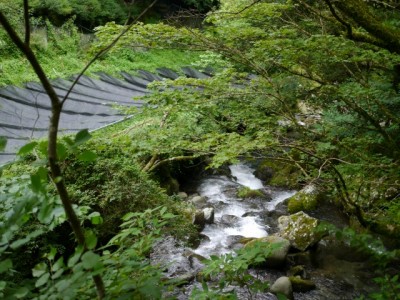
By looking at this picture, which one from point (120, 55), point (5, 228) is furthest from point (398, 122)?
point (120, 55)

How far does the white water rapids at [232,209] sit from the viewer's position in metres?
6.07

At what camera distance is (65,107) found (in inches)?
317

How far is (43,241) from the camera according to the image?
3883 millimetres

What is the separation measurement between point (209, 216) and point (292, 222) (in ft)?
5.49

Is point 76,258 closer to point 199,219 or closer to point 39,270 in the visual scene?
point 39,270

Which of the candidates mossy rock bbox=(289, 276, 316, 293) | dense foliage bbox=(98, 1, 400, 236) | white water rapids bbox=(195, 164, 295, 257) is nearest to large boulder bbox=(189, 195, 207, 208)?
white water rapids bbox=(195, 164, 295, 257)

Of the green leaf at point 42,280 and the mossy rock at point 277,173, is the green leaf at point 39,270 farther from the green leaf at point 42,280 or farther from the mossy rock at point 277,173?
the mossy rock at point 277,173

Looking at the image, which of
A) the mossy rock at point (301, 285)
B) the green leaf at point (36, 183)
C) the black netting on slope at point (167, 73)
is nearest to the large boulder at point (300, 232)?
the mossy rock at point (301, 285)

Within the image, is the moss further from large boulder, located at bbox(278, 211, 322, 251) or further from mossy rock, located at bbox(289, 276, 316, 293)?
mossy rock, located at bbox(289, 276, 316, 293)

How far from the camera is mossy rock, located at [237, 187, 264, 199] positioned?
789cm

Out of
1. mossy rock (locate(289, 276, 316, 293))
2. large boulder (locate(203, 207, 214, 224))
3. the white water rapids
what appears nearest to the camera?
mossy rock (locate(289, 276, 316, 293))

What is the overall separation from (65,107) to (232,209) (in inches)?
192

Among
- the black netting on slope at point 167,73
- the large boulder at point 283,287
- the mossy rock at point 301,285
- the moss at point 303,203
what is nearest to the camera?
the large boulder at point 283,287

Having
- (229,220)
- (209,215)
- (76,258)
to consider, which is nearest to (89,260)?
(76,258)
